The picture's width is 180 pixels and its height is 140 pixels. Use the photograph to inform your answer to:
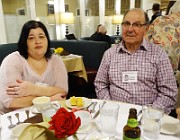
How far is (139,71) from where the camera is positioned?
157cm

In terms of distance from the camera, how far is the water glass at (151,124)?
884mm

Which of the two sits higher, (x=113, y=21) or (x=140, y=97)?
(x=113, y=21)

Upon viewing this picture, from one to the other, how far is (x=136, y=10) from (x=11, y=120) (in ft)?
4.12

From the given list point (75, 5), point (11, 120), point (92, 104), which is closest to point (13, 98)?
point (11, 120)

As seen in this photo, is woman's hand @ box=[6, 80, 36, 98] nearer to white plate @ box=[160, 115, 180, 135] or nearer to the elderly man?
the elderly man

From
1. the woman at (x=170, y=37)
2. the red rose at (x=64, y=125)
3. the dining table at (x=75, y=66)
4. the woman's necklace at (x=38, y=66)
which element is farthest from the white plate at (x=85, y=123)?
the dining table at (x=75, y=66)

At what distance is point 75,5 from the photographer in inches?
254

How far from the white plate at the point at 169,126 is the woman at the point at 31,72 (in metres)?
0.85

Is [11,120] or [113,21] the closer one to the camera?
[11,120]

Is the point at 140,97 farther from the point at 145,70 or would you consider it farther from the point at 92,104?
the point at 92,104

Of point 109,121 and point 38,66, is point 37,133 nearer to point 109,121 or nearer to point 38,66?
point 109,121

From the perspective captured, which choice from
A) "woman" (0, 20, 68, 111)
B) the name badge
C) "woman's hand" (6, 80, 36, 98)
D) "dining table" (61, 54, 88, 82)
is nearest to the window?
"dining table" (61, 54, 88, 82)

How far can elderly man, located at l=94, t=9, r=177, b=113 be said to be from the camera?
1560mm

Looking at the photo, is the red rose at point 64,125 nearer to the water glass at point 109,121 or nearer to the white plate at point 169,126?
the water glass at point 109,121
